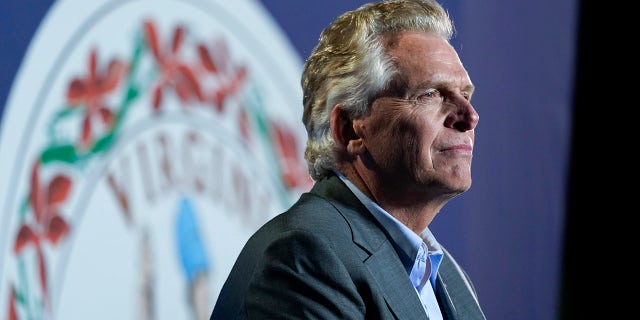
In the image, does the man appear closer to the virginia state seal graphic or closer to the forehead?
the forehead

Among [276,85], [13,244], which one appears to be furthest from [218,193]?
[13,244]

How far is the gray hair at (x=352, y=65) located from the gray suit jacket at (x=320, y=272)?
13cm

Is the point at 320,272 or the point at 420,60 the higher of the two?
the point at 420,60

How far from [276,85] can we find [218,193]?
1.04 ft

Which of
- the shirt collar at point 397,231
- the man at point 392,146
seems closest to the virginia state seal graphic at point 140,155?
the man at point 392,146

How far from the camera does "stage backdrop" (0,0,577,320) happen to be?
1.69 metres

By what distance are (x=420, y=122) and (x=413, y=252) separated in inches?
7.4

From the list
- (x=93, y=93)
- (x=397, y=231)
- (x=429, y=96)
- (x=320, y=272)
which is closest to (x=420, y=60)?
(x=429, y=96)

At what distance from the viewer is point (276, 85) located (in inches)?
91.1

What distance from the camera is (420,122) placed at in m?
1.56

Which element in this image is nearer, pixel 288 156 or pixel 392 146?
pixel 392 146

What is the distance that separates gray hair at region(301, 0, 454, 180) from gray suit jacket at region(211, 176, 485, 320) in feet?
0.43

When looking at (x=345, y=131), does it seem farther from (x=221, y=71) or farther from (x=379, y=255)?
(x=221, y=71)

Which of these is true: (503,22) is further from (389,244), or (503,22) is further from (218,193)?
(389,244)
